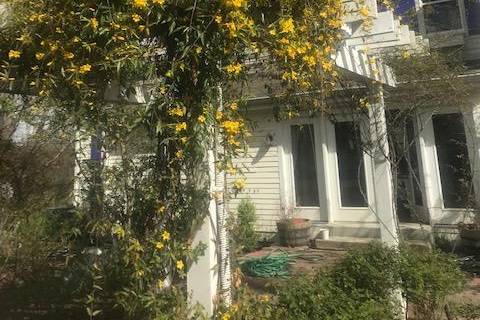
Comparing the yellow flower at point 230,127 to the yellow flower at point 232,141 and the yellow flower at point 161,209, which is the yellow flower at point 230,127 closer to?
the yellow flower at point 232,141

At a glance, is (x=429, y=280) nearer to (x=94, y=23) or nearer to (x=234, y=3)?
(x=234, y=3)

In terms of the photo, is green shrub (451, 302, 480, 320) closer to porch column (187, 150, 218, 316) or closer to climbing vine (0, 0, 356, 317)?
porch column (187, 150, 218, 316)

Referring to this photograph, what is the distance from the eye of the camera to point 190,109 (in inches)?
113

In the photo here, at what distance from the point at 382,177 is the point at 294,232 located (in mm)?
3895

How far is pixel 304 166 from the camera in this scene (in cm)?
962

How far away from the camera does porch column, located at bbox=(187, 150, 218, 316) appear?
3139mm

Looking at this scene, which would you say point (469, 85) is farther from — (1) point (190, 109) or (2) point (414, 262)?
(1) point (190, 109)

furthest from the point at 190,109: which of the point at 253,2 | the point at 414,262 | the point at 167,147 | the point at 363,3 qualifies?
the point at 414,262

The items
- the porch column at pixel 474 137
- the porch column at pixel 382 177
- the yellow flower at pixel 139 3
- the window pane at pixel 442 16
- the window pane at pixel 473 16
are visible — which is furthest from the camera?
the window pane at pixel 442 16

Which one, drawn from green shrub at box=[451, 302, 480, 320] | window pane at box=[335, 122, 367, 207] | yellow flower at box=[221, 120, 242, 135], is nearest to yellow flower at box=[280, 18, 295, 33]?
yellow flower at box=[221, 120, 242, 135]

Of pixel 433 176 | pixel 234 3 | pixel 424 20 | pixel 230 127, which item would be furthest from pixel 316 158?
pixel 234 3

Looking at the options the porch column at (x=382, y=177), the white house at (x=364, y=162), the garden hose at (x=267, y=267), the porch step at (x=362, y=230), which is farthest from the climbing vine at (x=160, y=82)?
the porch step at (x=362, y=230)

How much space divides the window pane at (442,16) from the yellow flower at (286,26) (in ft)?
28.1

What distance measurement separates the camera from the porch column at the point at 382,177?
499 centimetres
